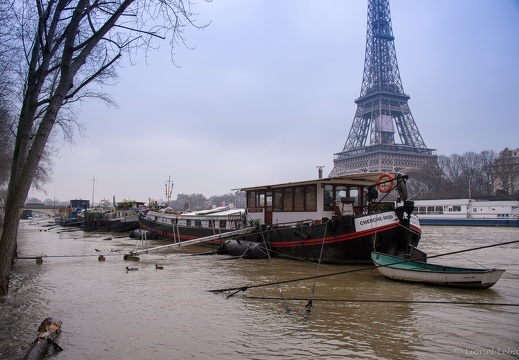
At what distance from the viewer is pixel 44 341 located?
6.16 m

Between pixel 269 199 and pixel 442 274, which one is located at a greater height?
pixel 269 199

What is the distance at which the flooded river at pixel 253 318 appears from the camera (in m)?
6.43

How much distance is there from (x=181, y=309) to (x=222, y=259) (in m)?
9.46

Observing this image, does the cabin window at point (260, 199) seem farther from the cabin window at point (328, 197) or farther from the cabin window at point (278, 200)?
the cabin window at point (328, 197)

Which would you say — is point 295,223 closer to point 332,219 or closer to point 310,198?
point 310,198

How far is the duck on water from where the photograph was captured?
49.0 feet

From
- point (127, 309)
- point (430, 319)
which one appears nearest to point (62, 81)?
point (127, 309)

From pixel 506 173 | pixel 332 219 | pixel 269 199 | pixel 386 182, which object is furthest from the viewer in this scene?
pixel 506 173

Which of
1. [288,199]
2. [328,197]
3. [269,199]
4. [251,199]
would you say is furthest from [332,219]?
[251,199]

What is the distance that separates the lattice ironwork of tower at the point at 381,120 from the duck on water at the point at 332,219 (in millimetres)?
95426

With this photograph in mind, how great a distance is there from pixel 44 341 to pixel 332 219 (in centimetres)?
1165

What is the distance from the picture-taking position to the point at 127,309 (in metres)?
9.02

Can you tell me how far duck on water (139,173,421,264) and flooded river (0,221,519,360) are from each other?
2.02m

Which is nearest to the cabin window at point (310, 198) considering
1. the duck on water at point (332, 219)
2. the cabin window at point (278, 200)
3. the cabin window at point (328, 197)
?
the duck on water at point (332, 219)
